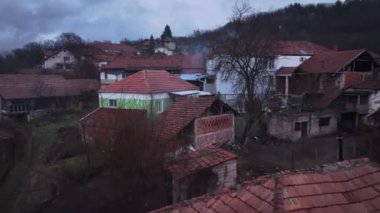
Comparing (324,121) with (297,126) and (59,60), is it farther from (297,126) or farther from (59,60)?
(59,60)

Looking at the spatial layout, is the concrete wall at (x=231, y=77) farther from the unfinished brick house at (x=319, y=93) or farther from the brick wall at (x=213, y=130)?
the brick wall at (x=213, y=130)

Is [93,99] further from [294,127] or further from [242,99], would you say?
[294,127]

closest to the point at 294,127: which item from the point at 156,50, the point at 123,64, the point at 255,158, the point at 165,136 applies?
the point at 255,158

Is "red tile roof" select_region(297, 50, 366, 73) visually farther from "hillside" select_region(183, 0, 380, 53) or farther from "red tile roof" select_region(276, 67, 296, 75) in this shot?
"hillside" select_region(183, 0, 380, 53)

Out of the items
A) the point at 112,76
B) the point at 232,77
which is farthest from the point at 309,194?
the point at 112,76


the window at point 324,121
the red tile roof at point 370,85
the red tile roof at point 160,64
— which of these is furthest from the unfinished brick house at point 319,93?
the red tile roof at point 160,64

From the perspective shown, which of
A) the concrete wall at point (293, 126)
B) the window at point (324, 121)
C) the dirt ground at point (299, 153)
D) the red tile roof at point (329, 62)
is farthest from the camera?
the red tile roof at point (329, 62)

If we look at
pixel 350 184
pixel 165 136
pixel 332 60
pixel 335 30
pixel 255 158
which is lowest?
pixel 255 158
